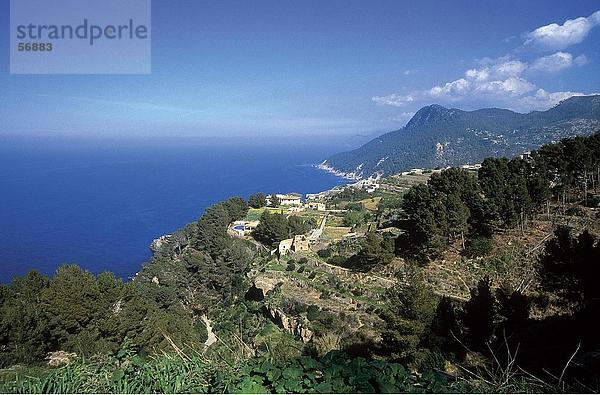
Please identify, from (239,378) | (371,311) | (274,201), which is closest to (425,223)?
(371,311)

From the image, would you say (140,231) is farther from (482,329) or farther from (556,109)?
(556,109)

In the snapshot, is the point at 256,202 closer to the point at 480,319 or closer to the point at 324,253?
the point at 324,253

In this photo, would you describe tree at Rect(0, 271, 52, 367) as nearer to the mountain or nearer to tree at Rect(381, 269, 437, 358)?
tree at Rect(381, 269, 437, 358)

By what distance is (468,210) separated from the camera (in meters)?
13.0

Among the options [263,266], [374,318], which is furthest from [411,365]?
[263,266]

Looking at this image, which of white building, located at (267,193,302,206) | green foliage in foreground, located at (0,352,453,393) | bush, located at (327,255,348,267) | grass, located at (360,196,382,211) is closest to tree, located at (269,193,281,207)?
white building, located at (267,193,302,206)

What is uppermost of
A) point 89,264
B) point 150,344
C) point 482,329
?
point 482,329

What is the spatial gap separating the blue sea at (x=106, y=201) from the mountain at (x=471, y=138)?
13.1 metres

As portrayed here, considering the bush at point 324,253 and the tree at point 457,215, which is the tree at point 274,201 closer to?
the bush at point 324,253

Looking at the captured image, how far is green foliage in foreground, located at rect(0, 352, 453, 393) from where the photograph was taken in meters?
2.05

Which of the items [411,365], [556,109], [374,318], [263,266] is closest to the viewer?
[411,365]

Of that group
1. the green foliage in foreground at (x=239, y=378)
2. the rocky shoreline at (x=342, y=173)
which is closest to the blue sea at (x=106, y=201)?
the rocky shoreline at (x=342, y=173)

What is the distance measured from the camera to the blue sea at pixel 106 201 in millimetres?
34594

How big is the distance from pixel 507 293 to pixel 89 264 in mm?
32392
